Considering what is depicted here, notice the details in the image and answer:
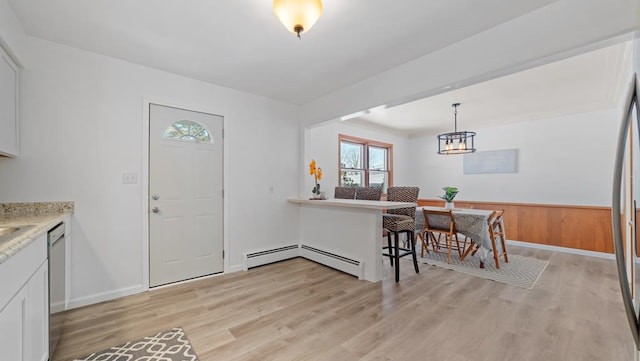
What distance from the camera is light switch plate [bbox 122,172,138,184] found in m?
2.82

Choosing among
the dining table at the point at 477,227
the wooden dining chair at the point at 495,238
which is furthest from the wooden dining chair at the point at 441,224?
the wooden dining chair at the point at 495,238

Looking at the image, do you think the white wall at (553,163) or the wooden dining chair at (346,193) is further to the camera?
the white wall at (553,163)

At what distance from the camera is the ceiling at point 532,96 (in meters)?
2.99

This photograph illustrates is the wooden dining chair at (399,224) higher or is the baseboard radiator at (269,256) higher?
the wooden dining chair at (399,224)

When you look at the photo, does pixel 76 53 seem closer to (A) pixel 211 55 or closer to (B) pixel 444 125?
(A) pixel 211 55

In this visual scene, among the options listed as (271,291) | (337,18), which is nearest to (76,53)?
(337,18)

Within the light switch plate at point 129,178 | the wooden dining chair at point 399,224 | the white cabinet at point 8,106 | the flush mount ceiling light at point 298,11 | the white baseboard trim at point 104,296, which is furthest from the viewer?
the wooden dining chair at point 399,224

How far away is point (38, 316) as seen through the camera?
1.45 metres

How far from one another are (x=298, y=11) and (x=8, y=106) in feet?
7.81

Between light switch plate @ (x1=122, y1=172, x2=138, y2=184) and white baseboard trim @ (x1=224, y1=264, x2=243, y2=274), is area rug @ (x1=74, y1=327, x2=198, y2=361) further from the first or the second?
light switch plate @ (x1=122, y1=172, x2=138, y2=184)

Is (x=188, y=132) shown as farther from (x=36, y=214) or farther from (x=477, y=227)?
(x=477, y=227)

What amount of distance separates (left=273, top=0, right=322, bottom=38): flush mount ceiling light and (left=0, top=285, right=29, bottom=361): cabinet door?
6.24 feet

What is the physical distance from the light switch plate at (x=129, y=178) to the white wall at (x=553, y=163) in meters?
6.26

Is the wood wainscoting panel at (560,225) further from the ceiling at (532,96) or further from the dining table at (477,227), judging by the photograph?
the dining table at (477,227)
